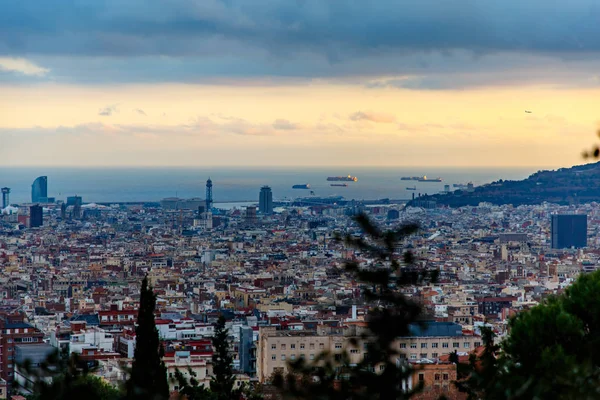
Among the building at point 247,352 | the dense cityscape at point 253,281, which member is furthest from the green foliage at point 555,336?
the building at point 247,352

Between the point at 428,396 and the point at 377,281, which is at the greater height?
the point at 377,281

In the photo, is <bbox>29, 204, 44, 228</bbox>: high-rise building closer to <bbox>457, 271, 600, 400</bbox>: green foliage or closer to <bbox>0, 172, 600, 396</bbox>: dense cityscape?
<bbox>0, 172, 600, 396</bbox>: dense cityscape

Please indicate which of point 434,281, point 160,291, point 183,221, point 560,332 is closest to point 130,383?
point 434,281

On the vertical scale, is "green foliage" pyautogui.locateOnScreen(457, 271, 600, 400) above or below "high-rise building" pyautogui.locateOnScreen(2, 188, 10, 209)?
below

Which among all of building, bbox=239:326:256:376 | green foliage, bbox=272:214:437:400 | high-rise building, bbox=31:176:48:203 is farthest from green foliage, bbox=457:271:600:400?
high-rise building, bbox=31:176:48:203

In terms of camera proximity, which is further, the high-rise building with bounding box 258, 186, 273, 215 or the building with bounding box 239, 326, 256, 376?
the high-rise building with bounding box 258, 186, 273, 215

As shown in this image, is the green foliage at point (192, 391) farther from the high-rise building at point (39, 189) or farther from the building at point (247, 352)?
the high-rise building at point (39, 189)

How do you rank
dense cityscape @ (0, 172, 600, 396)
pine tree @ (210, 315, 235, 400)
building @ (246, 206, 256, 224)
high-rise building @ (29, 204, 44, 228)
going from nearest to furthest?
pine tree @ (210, 315, 235, 400) → dense cityscape @ (0, 172, 600, 396) → high-rise building @ (29, 204, 44, 228) → building @ (246, 206, 256, 224)

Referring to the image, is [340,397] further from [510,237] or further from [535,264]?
[510,237]
